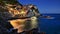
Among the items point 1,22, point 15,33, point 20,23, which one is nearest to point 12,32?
point 15,33

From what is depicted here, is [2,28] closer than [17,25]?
Yes

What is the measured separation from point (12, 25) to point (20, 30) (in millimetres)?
2038

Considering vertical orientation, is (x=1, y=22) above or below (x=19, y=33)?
above

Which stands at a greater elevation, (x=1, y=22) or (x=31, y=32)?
(x=1, y=22)

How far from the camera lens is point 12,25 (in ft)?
78.1

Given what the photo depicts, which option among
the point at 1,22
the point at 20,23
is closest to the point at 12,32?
the point at 1,22

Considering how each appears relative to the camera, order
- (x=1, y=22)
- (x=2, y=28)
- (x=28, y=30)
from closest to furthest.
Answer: (x=2, y=28) < (x=1, y=22) < (x=28, y=30)

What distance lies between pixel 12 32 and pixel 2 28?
149cm

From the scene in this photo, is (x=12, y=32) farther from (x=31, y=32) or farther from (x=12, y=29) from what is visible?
(x=31, y=32)

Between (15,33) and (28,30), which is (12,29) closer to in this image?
(15,33)

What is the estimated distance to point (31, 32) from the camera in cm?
2333

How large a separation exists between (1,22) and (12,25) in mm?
Result: 2148

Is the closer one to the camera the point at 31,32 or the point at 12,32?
the point at 12,32

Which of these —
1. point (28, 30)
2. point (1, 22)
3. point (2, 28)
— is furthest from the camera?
point (28, 30)
